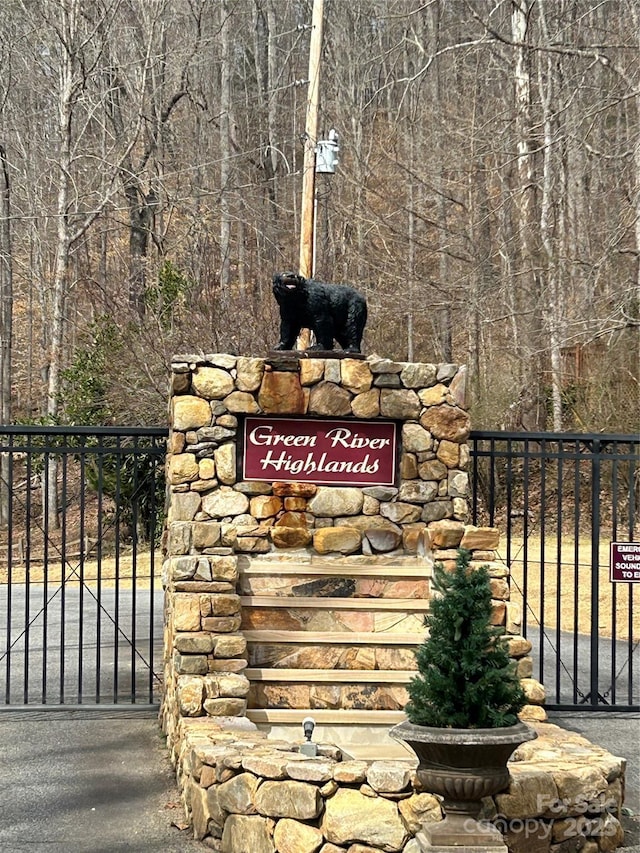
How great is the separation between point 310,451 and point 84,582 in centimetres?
718

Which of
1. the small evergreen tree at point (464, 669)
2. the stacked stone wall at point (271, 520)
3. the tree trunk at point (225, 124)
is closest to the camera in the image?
the small evergreen tree at point (464, 669)

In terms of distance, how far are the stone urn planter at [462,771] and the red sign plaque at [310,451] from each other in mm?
3641

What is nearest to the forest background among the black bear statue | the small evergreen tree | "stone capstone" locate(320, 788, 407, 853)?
the black bear statue

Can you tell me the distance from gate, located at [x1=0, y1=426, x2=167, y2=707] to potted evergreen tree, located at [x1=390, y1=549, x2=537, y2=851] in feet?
12.1

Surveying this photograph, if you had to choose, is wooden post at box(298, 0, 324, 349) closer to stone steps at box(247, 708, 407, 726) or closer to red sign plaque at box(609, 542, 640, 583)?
red sign plaque at box(609, 542, 640, 583)

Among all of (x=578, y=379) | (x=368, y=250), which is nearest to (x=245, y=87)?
(x=368, y=250)

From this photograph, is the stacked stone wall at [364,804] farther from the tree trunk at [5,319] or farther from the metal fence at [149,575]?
the tree trunk at [5,319]

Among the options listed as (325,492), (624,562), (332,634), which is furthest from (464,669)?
(624,562)

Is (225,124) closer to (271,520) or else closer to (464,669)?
(271,520)

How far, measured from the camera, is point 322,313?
29.3ft

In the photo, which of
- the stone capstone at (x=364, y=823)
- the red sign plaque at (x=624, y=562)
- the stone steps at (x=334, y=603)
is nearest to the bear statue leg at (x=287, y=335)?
the stone steps at (x=334, y=603)

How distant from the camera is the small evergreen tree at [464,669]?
16.6 ft

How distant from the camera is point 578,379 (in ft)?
67.3

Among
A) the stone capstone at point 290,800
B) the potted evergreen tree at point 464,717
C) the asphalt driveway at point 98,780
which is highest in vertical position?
the potted evergreen tree at point 464,717
